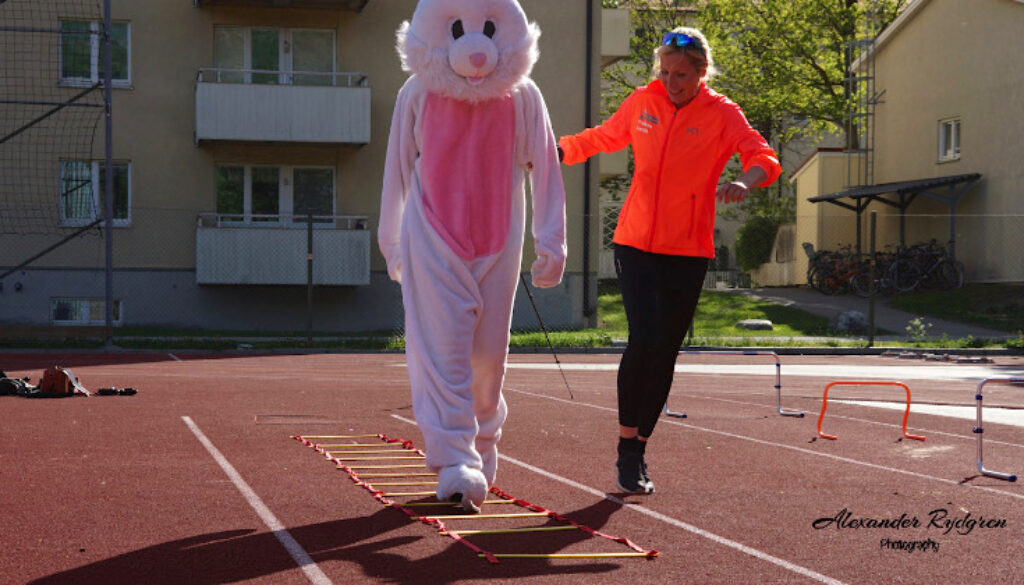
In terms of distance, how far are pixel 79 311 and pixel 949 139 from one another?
74.7 ft

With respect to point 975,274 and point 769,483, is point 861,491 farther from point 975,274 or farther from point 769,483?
point 975,274

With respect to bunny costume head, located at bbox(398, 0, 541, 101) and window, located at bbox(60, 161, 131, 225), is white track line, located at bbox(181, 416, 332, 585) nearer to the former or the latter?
bunny costume head, located at bbox(398, 0, 541, 101)

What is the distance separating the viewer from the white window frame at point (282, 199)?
2772 cm

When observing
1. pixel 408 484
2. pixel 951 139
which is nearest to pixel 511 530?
pixel 408 484

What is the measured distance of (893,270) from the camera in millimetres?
32875

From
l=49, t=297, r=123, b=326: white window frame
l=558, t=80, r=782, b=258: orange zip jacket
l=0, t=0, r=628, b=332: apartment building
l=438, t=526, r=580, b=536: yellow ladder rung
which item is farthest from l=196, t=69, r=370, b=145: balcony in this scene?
l=438, t=526, r=580, b=536: yellow ladder rung

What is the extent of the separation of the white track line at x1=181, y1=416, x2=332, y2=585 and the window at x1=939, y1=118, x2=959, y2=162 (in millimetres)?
30229

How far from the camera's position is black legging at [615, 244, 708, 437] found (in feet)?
22.2

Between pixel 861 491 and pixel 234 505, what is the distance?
127 inches

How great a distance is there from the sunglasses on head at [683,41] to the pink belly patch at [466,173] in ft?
3.42

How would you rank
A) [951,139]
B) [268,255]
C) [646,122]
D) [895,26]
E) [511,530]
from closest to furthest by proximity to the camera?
[511,530] < [646,122] < [268,255] < [951,139] < [895,26]

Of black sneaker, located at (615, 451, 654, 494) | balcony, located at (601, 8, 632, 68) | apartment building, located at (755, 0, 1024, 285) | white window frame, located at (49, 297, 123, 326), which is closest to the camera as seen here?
black sneaker, located at (615, 451, 654, 494)

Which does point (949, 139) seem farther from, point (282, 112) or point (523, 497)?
point (523, 497)

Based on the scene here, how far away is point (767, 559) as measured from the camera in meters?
5.18
